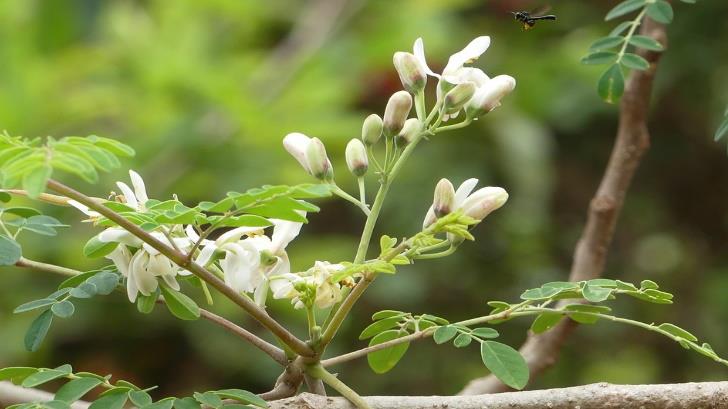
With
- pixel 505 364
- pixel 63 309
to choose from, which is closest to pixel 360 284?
pixel 505 364

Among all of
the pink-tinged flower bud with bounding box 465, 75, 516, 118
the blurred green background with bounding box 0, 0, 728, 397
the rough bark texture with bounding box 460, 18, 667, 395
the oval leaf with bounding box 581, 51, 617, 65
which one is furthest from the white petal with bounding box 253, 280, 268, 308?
the blurred green background with bounding box 0, 0, 728, 397

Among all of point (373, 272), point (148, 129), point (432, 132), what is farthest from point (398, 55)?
point (148, 129)

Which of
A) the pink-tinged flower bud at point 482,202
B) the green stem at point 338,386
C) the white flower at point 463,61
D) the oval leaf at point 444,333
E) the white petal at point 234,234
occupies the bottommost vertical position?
the green stem at point 338,386

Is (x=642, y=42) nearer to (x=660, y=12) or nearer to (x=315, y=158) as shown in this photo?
(x=660, y=12)

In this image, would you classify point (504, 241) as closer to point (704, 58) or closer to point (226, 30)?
point (704, 58)

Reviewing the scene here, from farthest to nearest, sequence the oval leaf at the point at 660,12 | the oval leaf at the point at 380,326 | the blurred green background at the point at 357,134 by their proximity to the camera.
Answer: the blurred green background at the point at 357,134
the oval leaf at the point at 660,12
the oval leaf at the point at 380,326

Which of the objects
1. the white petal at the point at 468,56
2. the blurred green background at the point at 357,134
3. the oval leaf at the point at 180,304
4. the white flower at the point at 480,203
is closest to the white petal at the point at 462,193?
the white flower at the point at 480,203

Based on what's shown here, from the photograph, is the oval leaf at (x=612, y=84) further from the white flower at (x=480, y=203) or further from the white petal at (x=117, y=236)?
the white petal at (x=117, y=236)
